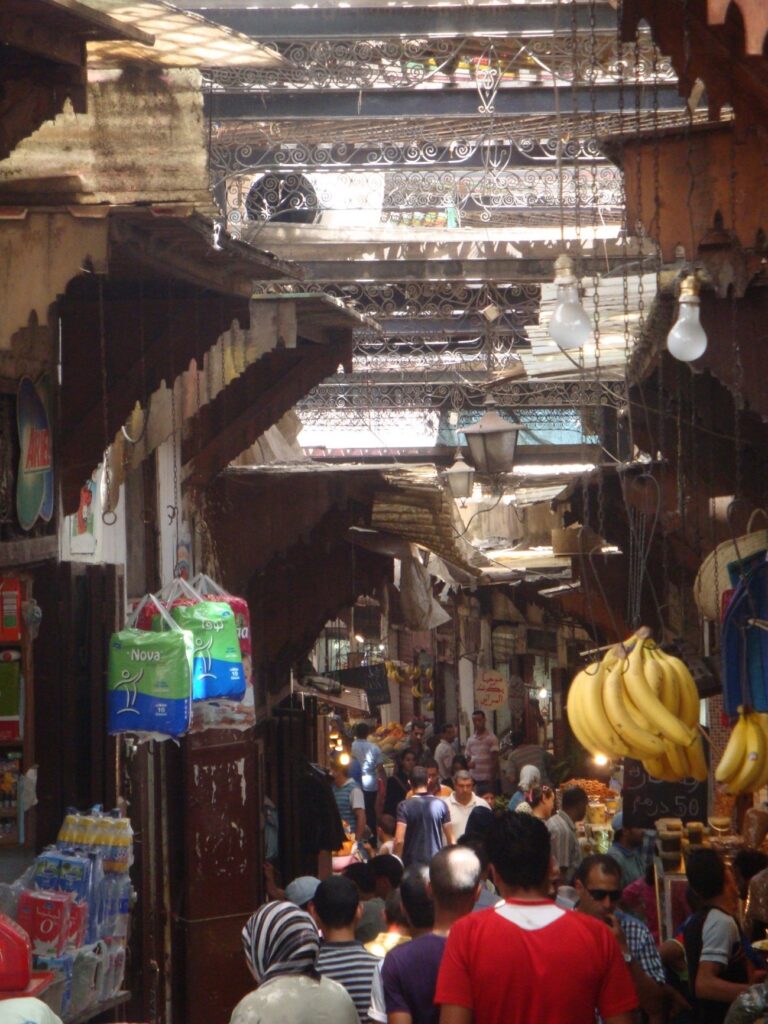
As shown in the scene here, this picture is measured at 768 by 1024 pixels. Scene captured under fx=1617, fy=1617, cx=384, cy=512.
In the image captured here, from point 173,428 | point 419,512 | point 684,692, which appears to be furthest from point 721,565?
point 419,512

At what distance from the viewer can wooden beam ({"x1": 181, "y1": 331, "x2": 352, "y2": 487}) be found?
10.2m

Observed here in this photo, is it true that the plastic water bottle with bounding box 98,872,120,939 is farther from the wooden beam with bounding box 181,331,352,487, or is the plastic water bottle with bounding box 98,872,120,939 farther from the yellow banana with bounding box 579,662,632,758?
the wooden beam with bounding box 181,331,352,487

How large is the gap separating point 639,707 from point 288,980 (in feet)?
6.38

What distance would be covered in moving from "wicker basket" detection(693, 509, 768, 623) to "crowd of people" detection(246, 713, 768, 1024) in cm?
111

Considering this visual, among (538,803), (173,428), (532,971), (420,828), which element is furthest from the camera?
(538,803)

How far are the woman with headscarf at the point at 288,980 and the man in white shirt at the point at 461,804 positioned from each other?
750cm

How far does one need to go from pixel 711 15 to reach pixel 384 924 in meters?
5.15

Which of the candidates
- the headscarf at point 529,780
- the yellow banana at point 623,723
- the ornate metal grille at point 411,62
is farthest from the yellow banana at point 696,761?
the headscarf at point 529,780

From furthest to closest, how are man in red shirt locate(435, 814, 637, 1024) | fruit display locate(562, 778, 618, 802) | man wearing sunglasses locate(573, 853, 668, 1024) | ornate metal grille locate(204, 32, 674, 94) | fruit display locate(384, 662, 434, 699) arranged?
fruit display locate(384, 662, 434, 699) < fruit display locate(562, 778, 618, 802) < ornate metal grille locate(204, 32, 674, 94) < man wearing sunglasses locate(573, 853, 668, 1024) < man in red shirt locate(435, 814, 637, 1024)

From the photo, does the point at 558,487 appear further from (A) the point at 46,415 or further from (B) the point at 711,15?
(B) the point at 711,15

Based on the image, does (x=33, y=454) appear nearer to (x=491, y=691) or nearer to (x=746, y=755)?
(x=746, y=755)

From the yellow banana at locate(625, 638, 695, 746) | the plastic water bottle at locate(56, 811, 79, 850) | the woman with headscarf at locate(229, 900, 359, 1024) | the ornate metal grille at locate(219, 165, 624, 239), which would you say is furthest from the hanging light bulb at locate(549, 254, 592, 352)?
the ornate metal grille at locate(219, 165, 624, 239)

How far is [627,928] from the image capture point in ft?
21.2

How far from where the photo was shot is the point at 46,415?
6.66 meters
